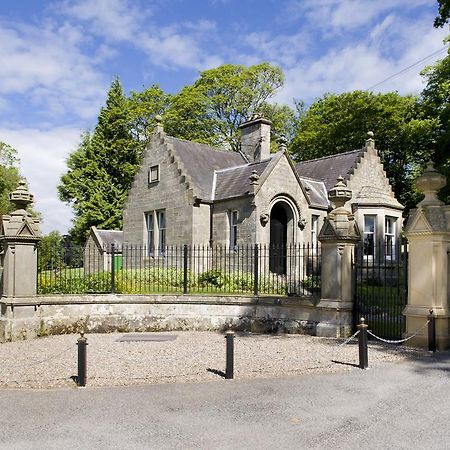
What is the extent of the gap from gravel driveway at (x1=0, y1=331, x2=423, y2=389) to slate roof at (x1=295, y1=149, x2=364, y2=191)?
15291mm

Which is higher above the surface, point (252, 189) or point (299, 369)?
point (252, 189)

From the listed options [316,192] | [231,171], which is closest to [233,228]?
[231,171]

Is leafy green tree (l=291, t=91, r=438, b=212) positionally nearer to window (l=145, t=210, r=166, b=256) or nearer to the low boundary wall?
window (l=145, t=210, r=166, b=256)

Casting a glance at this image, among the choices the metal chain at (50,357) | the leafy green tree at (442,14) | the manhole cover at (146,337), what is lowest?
the manhole cover at (146,337)

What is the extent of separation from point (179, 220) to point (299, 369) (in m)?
14.6

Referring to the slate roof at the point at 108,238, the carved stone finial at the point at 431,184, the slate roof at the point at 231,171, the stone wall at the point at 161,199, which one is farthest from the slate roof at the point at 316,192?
the slate roof at the point at 108,238

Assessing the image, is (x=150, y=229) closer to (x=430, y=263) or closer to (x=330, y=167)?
(x=330, y=167)

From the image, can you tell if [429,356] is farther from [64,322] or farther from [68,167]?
[68,167]

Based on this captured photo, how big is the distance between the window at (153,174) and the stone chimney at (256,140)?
213 inches

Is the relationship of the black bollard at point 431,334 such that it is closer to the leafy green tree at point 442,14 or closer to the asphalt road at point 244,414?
the asphalt road at point 244,414

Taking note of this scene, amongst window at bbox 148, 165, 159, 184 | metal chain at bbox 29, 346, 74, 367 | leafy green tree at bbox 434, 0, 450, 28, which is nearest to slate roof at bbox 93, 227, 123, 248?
window at bbox 148, 165, 159, 184

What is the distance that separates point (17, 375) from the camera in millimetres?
8367

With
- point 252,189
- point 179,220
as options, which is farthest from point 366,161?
point 179,220

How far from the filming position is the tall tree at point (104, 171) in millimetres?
39812
